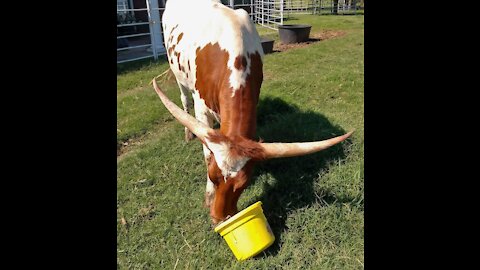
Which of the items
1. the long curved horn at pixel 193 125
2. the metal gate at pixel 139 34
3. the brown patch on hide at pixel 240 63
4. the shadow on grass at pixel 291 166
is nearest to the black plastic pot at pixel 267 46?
the metal gate at pixel 139 34

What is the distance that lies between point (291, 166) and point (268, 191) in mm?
471

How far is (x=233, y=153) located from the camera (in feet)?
8.02

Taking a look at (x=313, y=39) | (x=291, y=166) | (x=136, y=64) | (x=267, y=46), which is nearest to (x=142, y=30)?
(x=136, y=64)

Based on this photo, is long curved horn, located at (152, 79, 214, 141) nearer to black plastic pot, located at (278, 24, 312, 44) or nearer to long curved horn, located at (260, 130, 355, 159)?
long curved horn, located at (260, 130, 355, 159)

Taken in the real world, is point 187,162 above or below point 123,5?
below

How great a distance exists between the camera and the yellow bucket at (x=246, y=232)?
8.32 feet

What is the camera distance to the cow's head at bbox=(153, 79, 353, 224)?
2.41m

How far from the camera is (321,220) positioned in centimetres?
308

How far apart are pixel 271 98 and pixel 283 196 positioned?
2.58m

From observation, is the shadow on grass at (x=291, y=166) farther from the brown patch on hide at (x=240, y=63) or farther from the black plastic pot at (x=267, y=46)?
the black plastic pot at (x=267, y=46)

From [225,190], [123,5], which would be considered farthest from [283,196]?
[123,5]

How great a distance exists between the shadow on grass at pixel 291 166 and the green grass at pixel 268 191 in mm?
11

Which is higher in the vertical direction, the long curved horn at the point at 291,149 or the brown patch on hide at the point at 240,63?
the brown patch on hide at the point at 240,63
